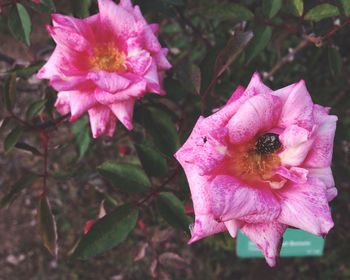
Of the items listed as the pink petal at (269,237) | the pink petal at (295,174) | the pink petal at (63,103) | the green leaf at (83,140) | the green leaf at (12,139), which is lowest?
the green leaf at (83,140)

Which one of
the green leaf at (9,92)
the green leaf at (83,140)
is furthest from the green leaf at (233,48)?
the green leaf at (83,140)

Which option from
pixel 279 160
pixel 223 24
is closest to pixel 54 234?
pixel 279 160

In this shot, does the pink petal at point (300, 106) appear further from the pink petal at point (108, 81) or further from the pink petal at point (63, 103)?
the pink petal at point (63, 103)

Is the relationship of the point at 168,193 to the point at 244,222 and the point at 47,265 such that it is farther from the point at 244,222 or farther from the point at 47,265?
the point at 47,265

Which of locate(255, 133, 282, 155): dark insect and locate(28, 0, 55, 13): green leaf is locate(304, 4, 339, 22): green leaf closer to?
locate(255, 133, 282, 155): dark insect

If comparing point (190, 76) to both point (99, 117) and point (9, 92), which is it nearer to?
point (99, 117)

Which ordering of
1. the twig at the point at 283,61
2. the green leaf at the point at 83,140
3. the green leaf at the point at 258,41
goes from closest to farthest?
1. the green leaf at the point at 258,41
2. the green leaf at the point at 83,140
3. the twig at the point at 283,61
